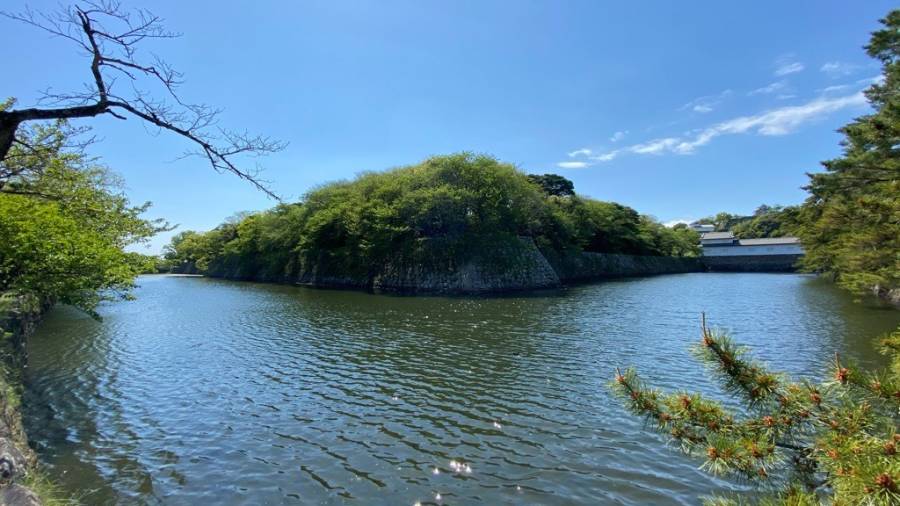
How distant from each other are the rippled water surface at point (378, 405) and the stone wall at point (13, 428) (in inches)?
26.6

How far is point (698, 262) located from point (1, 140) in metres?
100

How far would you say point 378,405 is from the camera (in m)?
10.8

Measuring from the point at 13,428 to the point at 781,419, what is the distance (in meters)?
10.7

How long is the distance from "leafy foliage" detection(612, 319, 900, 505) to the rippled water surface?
12.9 ft

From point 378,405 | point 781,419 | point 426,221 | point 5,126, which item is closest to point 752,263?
point 426,221

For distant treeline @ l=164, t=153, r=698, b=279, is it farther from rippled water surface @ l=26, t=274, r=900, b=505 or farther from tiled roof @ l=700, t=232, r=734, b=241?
tiled roof @ l=700, t=232, r=734, b=241

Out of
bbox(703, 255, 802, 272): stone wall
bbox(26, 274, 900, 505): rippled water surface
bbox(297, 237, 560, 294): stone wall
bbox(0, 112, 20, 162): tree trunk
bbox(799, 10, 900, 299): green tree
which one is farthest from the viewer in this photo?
bbox(703, 255, 802, 272): stone wall

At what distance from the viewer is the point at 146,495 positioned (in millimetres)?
6867

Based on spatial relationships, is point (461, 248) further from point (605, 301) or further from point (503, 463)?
point (503, 463)

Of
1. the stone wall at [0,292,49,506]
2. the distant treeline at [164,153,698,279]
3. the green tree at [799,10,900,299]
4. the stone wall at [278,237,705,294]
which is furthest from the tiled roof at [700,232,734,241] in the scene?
the stone wall at [0,292,49,506]

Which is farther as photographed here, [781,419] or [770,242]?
[770,242]

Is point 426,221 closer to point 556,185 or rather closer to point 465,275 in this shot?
point 465,275

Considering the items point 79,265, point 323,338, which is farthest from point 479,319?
point 79,265

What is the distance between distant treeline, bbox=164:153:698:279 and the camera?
4422cm
